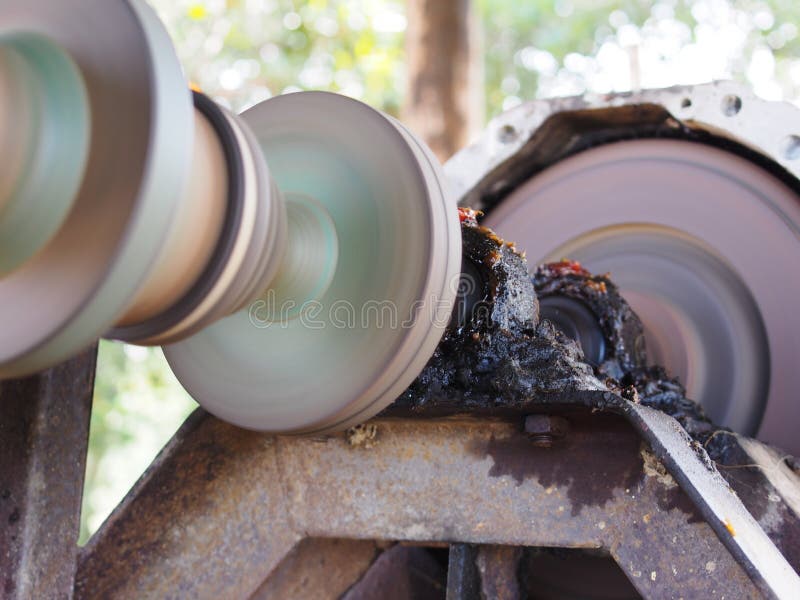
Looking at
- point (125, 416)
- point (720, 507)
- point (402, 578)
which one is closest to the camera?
point (720, 507)

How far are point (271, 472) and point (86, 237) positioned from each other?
679mm

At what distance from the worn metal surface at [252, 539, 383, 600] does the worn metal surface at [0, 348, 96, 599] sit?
1.25 feet

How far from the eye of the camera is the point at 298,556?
170cm

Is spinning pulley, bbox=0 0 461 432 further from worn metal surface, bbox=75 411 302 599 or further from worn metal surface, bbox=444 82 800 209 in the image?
worn metal surface, bbox=444 82 800 209

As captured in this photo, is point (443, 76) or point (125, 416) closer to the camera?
point (443, 76)

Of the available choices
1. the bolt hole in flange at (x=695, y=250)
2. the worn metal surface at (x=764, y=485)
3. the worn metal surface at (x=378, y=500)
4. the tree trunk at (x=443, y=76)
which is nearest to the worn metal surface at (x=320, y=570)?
the worn metal surface at (x=378, y=500)

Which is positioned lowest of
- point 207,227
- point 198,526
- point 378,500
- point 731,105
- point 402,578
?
point 402,578

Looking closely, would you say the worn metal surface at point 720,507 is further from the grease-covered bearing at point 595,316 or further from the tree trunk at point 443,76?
the tree trunk at point 443,76

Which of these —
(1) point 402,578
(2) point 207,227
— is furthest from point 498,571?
(2) point 207,227

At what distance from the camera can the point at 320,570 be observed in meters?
1.75

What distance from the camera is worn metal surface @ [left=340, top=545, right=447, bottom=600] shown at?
1.82 meters

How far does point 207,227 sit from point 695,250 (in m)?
1.50

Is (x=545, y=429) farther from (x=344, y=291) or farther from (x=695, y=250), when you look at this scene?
(x=695, y=250)

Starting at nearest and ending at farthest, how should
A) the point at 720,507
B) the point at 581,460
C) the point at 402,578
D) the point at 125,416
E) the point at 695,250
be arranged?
the point at 720,507 → the point at 581,460 → the point at 402,578 → the point at 695,250 → the point at 125,416
